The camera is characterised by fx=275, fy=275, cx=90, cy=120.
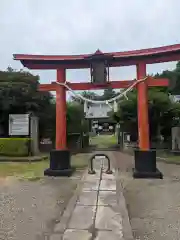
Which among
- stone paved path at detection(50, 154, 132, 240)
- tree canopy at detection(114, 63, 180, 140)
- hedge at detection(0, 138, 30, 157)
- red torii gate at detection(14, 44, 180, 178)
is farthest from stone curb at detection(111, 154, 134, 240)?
tree canopy at detection(114, 63, 180, 140)

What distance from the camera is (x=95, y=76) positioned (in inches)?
424

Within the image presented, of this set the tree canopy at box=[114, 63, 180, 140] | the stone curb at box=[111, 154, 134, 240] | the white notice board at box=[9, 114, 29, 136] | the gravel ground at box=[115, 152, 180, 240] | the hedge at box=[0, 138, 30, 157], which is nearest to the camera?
the stone curb at box=[111, 154, 134, 240]

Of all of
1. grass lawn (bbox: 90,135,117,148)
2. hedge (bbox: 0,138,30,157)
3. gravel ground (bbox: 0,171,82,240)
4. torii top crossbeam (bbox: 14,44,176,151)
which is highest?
torii top crossbeam (bbox: 14,44,176,151)

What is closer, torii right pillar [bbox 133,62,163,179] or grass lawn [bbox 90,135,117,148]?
torii right pillar [bbox 133,62,163,179]

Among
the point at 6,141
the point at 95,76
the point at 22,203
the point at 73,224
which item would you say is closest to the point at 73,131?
the point at 6,141

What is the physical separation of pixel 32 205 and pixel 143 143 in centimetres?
535

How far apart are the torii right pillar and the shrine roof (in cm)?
37

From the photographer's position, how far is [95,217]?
5.21m

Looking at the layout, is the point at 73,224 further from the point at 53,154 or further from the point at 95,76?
the point at 95,76

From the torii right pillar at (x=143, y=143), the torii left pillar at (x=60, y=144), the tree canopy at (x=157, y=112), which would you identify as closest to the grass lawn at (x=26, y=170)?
the torii left pillar at (x=60, y=144)

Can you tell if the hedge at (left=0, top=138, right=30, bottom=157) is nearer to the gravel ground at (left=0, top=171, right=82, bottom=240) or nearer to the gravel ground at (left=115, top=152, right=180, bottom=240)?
the gravel ground at (left=0, top=171, right=82, bottom=240)

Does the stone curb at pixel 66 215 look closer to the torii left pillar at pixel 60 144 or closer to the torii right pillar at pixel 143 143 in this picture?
the torii left pillar at pixel 60 144

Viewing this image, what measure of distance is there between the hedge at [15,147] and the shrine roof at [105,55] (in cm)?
759

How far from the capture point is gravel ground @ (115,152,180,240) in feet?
14.9
